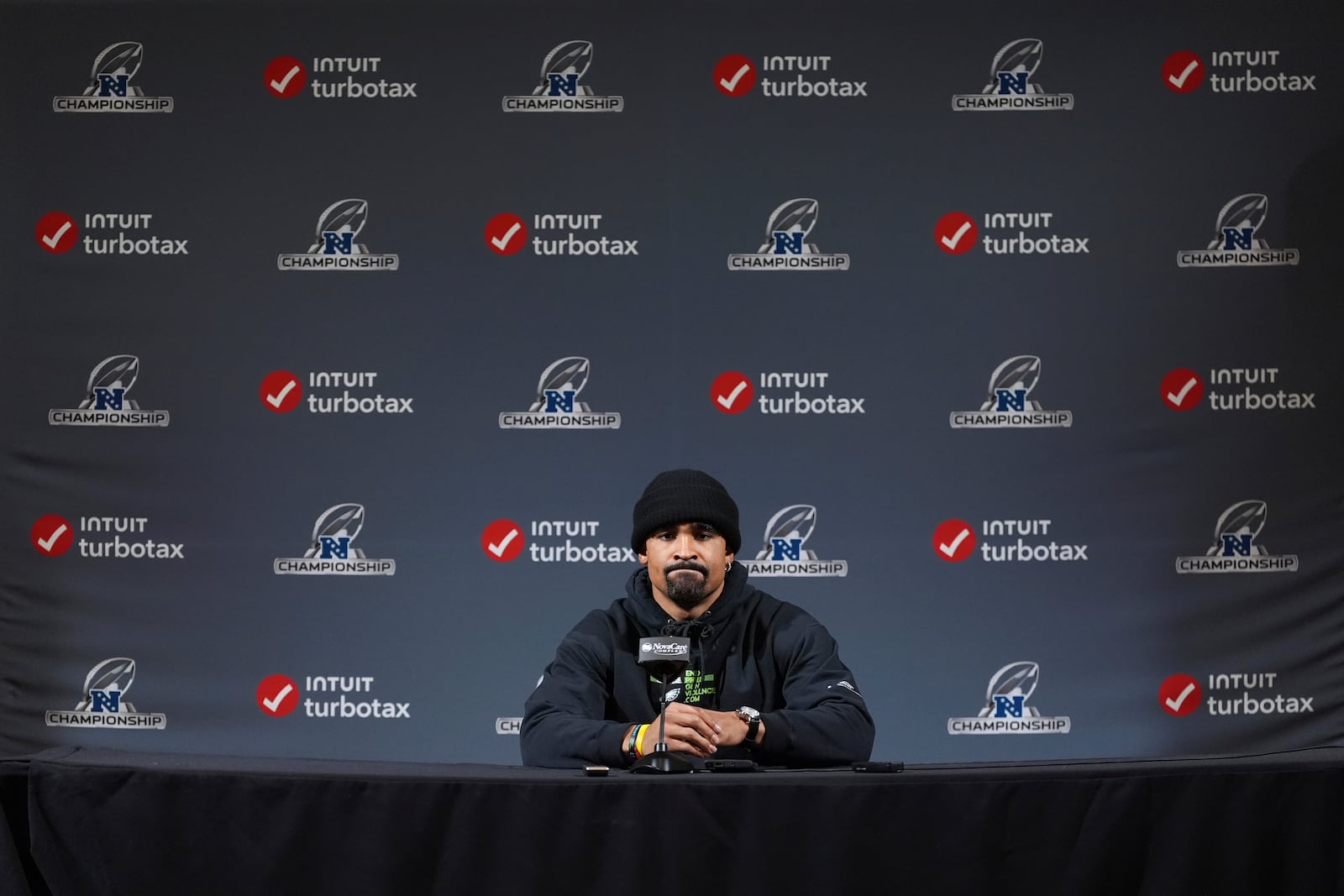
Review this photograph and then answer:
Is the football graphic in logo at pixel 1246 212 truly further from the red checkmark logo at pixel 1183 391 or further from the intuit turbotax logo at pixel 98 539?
the intuit turbotax logo at pixel 98 539

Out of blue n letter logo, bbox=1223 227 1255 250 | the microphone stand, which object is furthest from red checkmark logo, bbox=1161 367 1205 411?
the microphone stand

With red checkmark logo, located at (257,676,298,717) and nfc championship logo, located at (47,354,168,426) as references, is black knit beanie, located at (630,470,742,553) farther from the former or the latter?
nfc championship logo, located at (47,354,168,426)

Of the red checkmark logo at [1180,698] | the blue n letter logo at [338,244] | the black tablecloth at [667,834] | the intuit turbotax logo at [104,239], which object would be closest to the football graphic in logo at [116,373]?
the intuit turbotax logo at [104,239]

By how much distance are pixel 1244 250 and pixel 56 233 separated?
360 cm

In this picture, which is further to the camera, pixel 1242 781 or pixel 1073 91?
pixel 1073 91

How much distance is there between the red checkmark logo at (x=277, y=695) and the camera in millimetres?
3422

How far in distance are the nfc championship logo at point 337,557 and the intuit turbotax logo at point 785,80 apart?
1.71m

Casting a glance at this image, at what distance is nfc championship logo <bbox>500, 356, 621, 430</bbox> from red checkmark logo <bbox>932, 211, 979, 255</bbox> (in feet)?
3.66

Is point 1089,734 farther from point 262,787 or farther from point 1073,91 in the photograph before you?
point 262,787

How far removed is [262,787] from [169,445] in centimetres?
227

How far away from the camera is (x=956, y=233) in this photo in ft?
11.5

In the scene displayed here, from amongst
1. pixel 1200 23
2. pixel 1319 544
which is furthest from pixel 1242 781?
pixel 1200 23

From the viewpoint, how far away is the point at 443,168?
139 inches

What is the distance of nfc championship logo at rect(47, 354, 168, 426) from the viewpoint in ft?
11.4
